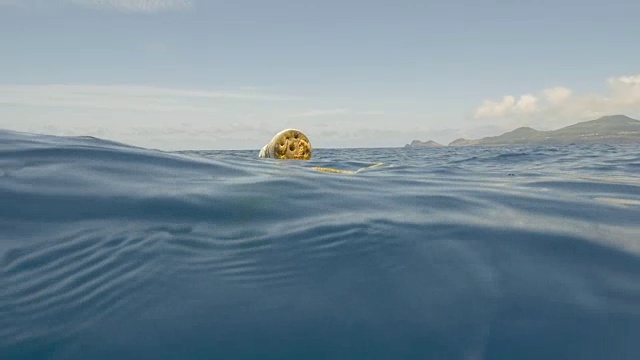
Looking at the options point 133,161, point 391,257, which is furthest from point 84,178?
point 391,257

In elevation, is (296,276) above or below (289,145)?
below

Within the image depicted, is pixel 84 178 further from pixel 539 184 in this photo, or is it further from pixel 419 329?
pixel 539 184

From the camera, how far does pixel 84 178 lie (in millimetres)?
4977

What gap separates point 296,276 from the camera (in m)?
2.85

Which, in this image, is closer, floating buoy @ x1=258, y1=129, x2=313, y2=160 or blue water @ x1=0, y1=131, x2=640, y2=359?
blue water @ x1=0, y1=131, x2=640, y2=359

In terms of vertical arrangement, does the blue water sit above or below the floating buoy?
below

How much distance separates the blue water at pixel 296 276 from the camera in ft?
7.25

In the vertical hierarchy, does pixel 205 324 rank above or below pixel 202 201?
below

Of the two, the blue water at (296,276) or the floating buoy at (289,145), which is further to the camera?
the floating buoy at (289,145)

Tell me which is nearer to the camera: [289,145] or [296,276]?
[296,276]

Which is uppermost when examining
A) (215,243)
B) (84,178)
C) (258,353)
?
(84,178)

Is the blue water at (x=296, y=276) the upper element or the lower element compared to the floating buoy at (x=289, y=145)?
lower

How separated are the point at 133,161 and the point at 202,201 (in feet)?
7.72

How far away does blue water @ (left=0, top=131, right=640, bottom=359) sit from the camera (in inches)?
87.0
